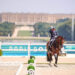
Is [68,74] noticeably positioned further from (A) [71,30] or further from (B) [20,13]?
(B) [20,13]

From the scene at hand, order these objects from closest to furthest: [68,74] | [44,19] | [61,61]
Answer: [68,74] → [61,61] → [44,19]

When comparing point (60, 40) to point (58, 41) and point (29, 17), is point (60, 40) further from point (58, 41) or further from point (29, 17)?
point (29, 17)

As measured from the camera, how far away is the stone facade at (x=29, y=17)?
98.4 meters

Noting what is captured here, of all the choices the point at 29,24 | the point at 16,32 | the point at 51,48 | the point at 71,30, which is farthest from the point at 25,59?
the point at 29,24

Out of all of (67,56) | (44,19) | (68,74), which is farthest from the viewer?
(44,19)

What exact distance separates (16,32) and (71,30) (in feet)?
93.1

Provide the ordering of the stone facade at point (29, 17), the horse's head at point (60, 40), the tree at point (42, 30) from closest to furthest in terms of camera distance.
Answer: the horse's head at point (60, 40) → the tree at point (42, 30) → the stone facade at point (29, 17)

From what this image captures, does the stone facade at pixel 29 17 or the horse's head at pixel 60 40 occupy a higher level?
the stone facade at pixel 29 17

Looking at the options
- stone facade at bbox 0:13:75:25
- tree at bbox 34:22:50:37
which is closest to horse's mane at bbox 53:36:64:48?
tree at bbox 34:22:50:37

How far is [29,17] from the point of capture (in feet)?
340

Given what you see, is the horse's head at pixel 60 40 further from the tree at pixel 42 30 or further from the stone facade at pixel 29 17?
the stone facade at pixel 29 17

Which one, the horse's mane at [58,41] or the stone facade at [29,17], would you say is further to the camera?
the stone facade at [29,17]

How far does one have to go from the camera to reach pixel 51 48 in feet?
34.3

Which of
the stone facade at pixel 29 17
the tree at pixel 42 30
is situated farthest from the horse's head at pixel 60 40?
the stone facade at pixel 29 17
